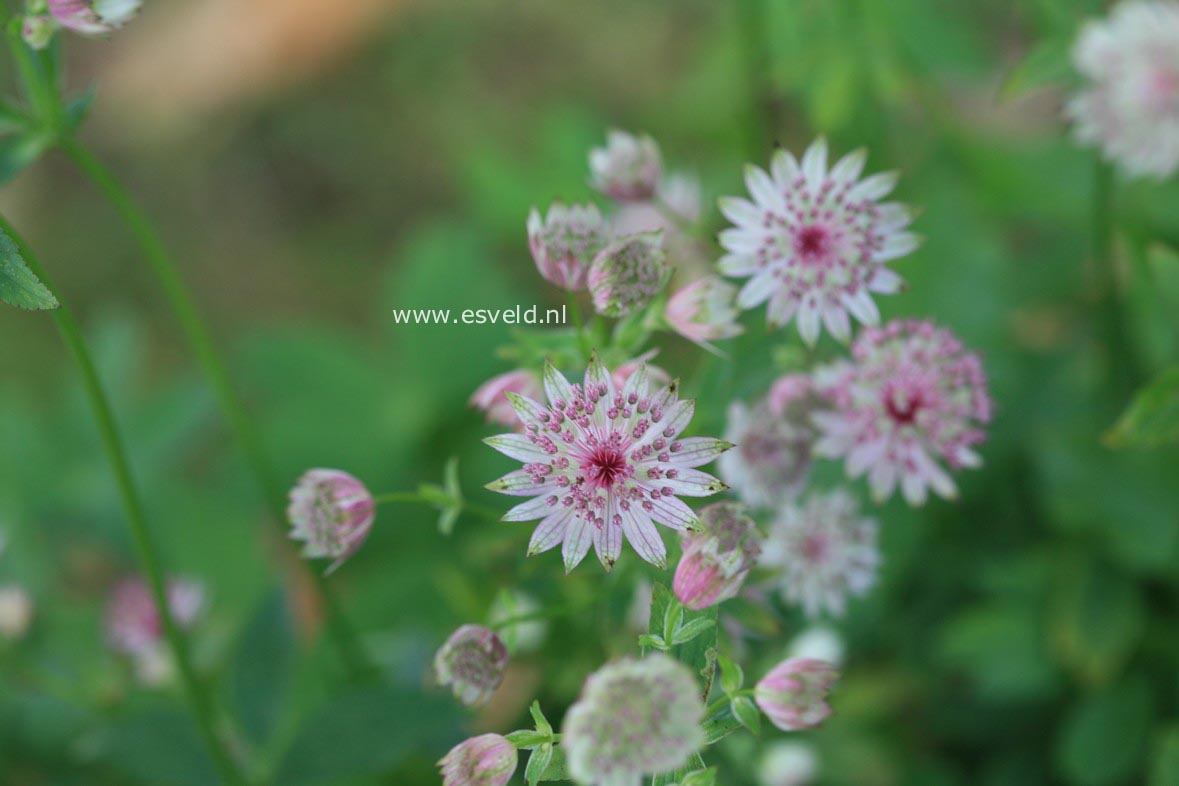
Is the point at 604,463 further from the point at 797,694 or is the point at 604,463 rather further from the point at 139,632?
the point at 139,632

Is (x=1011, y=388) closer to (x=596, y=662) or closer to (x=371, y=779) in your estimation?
(x=596, y=662)

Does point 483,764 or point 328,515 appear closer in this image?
point 483,764

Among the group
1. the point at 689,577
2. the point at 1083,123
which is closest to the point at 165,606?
the point at 689,577

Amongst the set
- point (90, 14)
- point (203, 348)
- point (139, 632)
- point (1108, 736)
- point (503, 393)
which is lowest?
point (1108, 736)

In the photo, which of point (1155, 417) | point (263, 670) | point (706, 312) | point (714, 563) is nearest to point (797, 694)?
point (714, 563)

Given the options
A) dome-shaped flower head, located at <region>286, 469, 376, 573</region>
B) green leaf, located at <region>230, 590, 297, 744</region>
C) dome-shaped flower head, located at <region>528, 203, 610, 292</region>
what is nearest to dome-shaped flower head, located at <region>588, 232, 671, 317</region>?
dome-shaped flower head, located at <region>528, 203, 610, 292</region>

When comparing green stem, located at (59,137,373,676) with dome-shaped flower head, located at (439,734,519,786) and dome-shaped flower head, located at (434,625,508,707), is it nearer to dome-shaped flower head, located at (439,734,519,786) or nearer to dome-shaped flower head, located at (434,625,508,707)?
dome-shaped flower head, located at (434,625,508,707)
